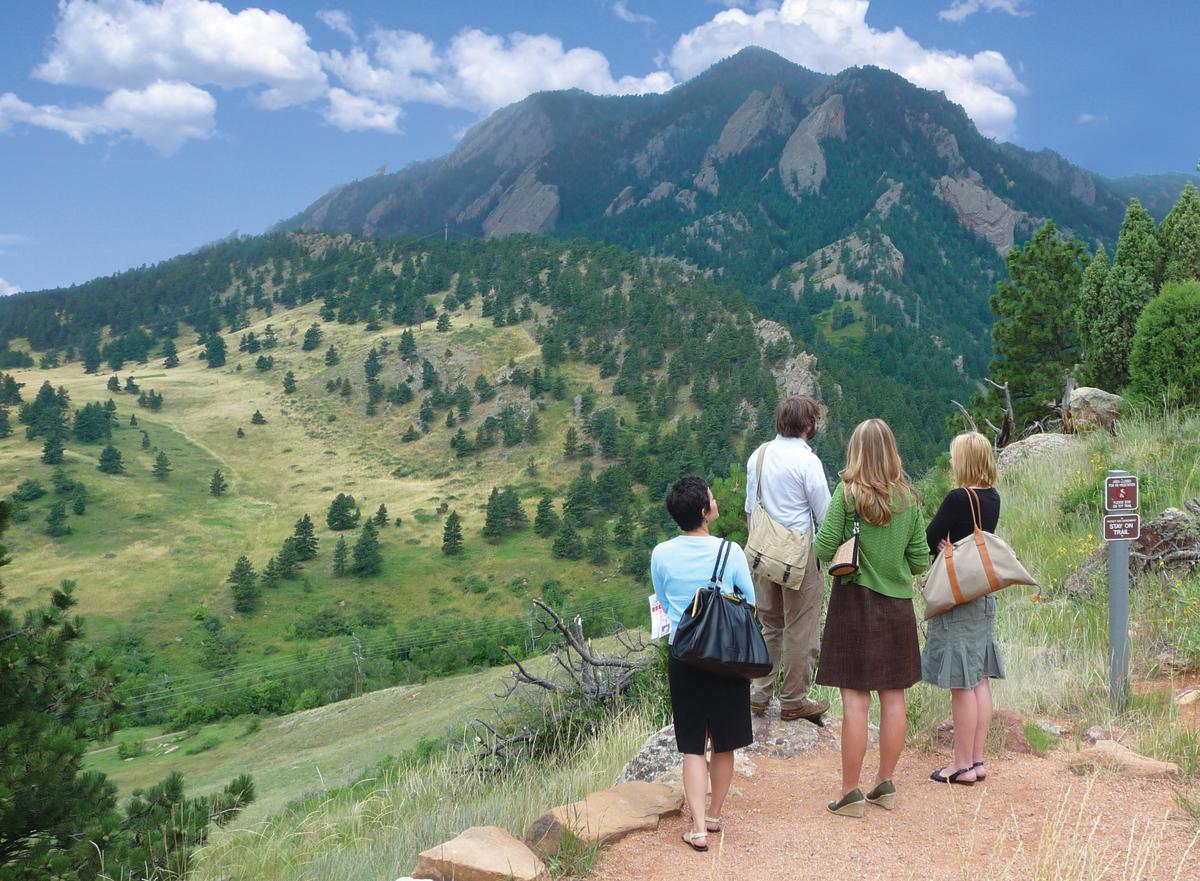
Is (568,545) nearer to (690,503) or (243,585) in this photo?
(243,585)

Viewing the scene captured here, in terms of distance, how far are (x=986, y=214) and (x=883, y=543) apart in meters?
217

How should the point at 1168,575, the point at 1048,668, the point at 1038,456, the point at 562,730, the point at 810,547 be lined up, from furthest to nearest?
the point at 1038,456 < the point at 562,730 < the point at 1168,575 < the point at 1048,668 < the point at 810,547

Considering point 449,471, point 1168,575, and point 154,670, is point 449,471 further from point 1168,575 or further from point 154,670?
point 1168,575

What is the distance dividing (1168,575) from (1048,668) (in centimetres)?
164

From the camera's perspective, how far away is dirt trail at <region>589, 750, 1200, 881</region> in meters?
3.08

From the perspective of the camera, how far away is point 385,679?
56.8m

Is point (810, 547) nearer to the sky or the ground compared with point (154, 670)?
nearer to the sky

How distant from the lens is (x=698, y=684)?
3564 mm

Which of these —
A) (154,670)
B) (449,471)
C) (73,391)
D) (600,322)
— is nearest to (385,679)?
(154,670)

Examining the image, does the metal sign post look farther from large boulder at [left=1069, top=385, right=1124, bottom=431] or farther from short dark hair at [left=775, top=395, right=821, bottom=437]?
large boulder at [left=1069, top=385, right=1124, bottom=431]

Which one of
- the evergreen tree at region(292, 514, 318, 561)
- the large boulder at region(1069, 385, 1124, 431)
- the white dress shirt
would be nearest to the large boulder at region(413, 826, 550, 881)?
the white dress shirt

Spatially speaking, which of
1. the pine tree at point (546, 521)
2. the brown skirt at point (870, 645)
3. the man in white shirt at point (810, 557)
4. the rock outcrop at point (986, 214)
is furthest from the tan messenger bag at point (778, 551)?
the rock outcrop at point (986, 214)

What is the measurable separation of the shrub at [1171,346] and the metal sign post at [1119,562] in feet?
25.1

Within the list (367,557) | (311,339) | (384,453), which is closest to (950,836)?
(367,557)
